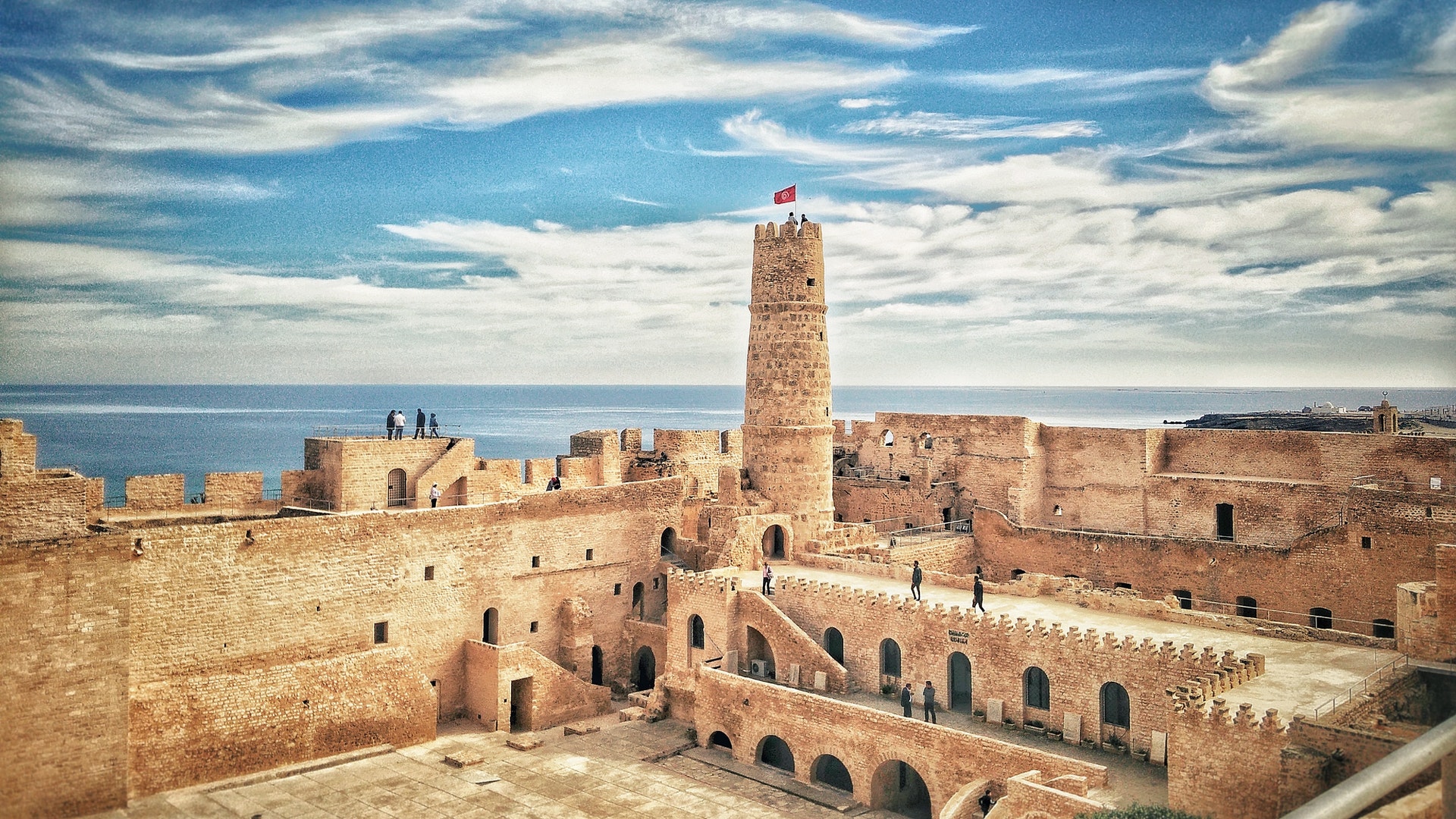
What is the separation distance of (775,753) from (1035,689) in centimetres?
655

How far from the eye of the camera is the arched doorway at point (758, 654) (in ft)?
91.6

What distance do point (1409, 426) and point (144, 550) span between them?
43670 mm

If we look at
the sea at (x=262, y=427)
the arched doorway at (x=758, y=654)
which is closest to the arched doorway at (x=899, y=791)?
the arched doorway at (x=758, y=654)

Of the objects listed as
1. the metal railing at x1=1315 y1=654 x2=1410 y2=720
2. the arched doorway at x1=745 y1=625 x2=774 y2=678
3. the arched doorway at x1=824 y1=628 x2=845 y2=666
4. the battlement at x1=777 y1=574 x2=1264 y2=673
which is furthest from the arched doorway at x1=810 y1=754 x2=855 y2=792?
the metal railing at x1=1315 y1=654 x2=1410 y2=720

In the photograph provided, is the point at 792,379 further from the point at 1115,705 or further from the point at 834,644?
the point at 1115,705

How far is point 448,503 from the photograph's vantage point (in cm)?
3125

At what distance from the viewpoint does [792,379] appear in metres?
32.4

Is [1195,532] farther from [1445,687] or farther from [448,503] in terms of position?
[448,503]

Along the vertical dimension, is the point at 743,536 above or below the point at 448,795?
above

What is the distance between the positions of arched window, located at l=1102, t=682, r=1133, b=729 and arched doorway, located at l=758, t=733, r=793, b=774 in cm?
744

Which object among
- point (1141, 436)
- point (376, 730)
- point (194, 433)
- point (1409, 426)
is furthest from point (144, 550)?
point (194, 433)

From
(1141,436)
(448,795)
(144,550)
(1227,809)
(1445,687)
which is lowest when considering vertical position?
(448,795)

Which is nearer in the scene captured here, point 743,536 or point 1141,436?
point 743,536

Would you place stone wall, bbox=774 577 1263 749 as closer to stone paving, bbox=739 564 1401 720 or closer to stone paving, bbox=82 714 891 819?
stone paving, bbox=739 564 1401 720
